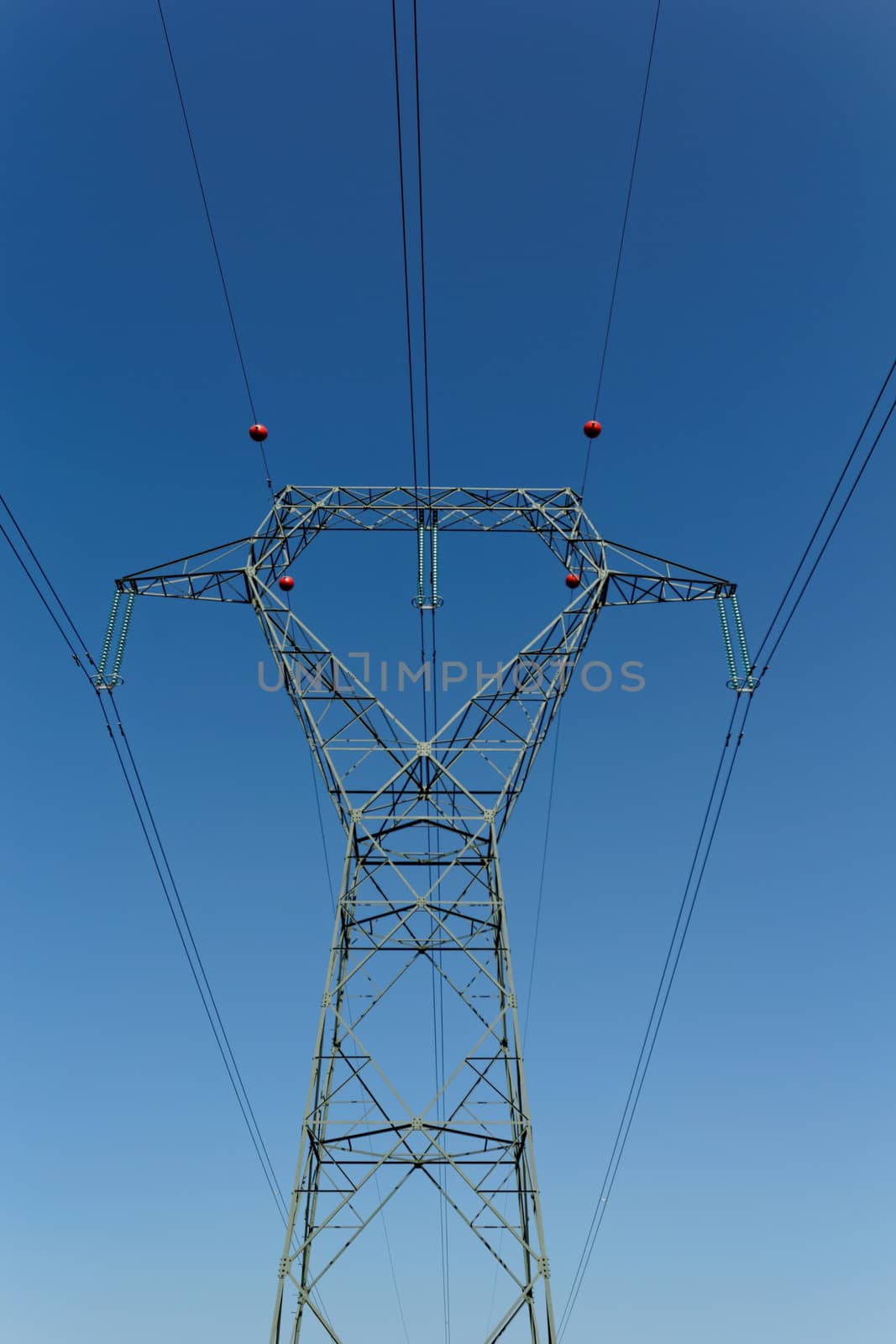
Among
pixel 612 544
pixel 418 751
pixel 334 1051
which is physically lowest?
pixel 334 1051

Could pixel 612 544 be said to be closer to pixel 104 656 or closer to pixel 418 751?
pixel 418 751

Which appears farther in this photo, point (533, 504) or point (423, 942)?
point (533, 504)

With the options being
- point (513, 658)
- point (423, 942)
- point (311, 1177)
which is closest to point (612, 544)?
point (513, 658)

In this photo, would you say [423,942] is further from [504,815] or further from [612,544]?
[612,544]

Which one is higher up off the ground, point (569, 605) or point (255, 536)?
point (255, 536)

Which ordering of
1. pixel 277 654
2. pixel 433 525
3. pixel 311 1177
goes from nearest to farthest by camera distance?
pixel 311 1177, pixel 277 654, pixel 433 525

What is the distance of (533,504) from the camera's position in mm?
24359

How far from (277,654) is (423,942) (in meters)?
7.36

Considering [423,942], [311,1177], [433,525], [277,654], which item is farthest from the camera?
[433,525]

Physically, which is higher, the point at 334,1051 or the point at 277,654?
the point at 277,654

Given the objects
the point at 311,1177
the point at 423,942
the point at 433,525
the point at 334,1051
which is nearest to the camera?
the point at 311,1177

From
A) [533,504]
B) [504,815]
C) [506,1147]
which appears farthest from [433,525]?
[506,1147]

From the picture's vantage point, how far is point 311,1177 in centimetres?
1836

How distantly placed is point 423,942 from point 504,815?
3.40 metres
